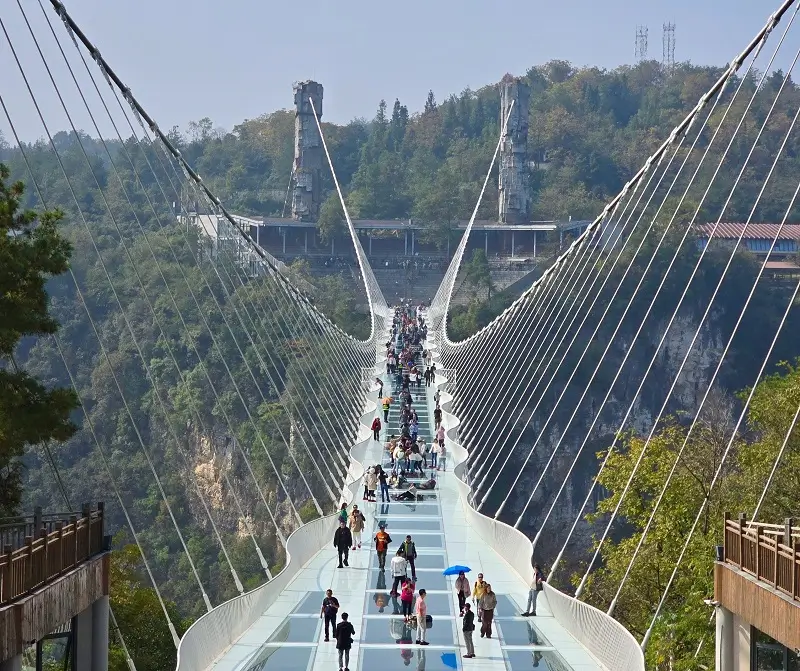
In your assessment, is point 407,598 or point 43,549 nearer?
point 43,549

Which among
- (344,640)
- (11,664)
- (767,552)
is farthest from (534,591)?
(11,664)

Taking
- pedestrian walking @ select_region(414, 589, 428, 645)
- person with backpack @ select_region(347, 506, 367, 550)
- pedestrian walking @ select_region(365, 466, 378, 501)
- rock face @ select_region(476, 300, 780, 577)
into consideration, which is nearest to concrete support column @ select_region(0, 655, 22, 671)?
pedestrian walking @ select_region(414, 589, 428, 645)

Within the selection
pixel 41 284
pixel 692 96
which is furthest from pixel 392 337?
pixel 692 96

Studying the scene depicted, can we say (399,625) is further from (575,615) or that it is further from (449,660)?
(575,615)

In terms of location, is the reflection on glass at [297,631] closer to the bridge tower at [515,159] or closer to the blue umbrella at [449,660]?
the blue umbrella at [449,660]

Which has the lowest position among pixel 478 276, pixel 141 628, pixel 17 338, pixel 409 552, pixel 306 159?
pixel 141 628

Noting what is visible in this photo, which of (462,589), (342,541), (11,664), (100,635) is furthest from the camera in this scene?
(342,541)
